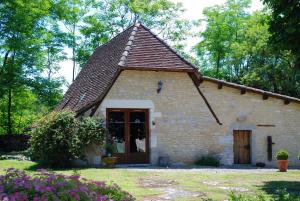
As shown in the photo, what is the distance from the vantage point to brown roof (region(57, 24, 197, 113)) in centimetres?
1758

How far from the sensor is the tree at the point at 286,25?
1120cm

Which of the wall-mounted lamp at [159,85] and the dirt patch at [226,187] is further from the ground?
the wall-mounted lamp at [159,85]

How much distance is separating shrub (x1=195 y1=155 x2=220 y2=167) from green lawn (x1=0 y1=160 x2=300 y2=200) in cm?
408

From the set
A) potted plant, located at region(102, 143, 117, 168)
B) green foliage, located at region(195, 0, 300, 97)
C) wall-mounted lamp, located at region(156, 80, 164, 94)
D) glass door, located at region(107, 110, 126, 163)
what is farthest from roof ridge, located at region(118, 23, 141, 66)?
green foliage, located at region(195, 0, 300, 97)

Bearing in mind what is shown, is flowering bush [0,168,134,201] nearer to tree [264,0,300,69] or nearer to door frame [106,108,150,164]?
tree [264,0,300,69]

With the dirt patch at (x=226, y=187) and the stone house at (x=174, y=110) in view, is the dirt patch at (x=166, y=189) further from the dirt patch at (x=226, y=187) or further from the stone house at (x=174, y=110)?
the stone house at (x=174, y=110)

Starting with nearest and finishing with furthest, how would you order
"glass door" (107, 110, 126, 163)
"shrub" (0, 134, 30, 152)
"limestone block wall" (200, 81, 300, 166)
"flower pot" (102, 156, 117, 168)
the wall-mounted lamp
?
"flower pot" (102, 156, 117, 168) < "glass door" (107, 110, 126, 163) < the wall-mounted lamp < "limestone block wall" (200, 81, 300, 166) < "shrub" (0, 134, 30, 152)

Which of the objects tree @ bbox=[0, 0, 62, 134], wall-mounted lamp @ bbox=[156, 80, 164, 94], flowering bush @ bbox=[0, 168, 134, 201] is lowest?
flowering bush @ bbox=[0, 168, 134, 201]

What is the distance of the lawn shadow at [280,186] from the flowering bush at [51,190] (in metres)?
5.20

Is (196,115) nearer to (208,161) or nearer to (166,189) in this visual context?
(208,161)

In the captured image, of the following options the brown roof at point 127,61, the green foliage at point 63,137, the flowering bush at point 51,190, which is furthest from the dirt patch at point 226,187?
the brown roof at point 127,61

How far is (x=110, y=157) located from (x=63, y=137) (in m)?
1.93

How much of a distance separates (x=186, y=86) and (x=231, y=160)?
3881 millimetres

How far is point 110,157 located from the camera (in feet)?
54.5
